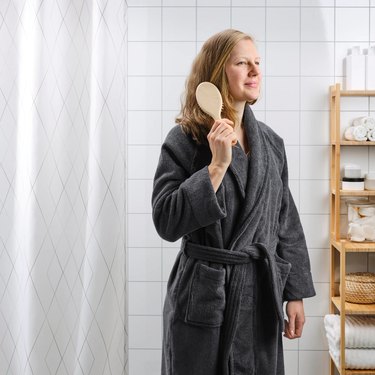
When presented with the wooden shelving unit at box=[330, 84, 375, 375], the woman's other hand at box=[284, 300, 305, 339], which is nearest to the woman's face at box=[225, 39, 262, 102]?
the woman's other hand at box=[284, 300, 305, 339]

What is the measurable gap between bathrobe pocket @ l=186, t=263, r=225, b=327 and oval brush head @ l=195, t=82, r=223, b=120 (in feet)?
1.20

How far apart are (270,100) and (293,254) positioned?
106 centimetres

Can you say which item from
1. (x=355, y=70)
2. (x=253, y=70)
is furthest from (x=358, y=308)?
(x=253, y=70)

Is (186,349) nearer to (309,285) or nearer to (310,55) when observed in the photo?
(309,285)

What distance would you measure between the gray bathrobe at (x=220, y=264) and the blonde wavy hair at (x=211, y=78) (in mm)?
35

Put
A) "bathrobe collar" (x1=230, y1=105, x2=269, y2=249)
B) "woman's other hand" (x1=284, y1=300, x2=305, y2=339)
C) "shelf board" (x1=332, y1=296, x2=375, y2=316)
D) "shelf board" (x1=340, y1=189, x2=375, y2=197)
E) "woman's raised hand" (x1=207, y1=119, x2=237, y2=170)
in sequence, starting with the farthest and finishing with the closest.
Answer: "shelf board" (x1=340, y1=189, x2=375, y2=197) < "shelf board" (x1=332, y1=296, x2=375, y2=316) < "woman's other hand" (x1=284, y1=300, x2=305, y2=339) < "bathrobe collar" (x1=230, y1=105, x2=269, y2=249) < "woman's raised hand" (x1=207, y1=119, x2=237, y2=170)

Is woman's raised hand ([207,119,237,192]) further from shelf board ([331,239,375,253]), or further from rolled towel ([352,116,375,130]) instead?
rolled towel ([352,116,375,130])

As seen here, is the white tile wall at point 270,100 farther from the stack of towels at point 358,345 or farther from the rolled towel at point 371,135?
the stack of towels at point 358,345

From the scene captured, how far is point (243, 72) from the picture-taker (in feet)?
5.09

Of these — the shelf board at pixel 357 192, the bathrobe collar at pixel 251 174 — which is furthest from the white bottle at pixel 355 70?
the bathrobe collar at pixel 251 174

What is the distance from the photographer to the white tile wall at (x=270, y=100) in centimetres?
254

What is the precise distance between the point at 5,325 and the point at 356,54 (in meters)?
1.66

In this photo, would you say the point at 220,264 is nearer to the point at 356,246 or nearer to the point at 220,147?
the point at 220,147

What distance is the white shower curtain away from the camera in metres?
1.73
